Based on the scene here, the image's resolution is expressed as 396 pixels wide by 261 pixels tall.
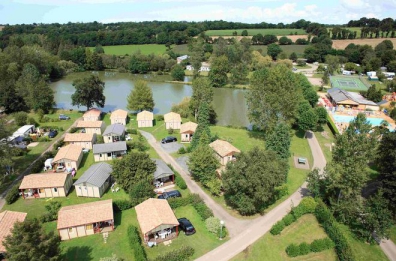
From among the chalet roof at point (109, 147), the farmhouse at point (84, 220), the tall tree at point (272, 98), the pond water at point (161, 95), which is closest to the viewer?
the farmhouse at point (84, 220)

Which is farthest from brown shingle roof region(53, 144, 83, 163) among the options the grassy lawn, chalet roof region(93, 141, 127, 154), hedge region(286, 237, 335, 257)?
hedge region(286, 237, 335, 257)

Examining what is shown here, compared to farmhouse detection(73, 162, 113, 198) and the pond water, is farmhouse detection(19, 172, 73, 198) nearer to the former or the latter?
farmhouse detection(73, 162, 113, 198)

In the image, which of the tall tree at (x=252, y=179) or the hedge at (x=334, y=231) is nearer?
the hedge at (x=334, y=231)

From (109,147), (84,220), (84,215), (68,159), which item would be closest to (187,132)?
(109,147)

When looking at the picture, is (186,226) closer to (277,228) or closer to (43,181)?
(277,228)

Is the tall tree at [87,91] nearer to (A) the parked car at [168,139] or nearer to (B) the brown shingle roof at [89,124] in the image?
(B) the brown shingle roof at [89,124]

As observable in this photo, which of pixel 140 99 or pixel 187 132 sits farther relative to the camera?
pixel 140 99

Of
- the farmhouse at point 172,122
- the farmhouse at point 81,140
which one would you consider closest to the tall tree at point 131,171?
the farmhouse at point 81,140
